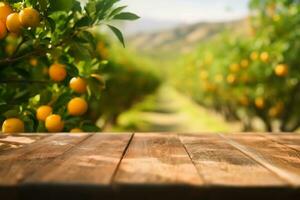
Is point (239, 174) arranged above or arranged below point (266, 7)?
below

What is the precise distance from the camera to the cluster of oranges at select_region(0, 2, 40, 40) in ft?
6.31

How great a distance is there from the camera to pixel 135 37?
168m

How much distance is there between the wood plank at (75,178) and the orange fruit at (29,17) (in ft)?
2.14

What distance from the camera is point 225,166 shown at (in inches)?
52.7

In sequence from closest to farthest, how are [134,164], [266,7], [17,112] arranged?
[134,164] < [17,112] < [266,7]

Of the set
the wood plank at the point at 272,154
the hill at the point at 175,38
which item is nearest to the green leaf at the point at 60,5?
the wood plank at the point at 272,154

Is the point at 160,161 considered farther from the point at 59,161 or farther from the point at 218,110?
the point at 218,110

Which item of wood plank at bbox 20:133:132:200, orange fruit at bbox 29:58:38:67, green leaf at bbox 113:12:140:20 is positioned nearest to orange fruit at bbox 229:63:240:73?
orange fruit at bbox 29:58:38:67

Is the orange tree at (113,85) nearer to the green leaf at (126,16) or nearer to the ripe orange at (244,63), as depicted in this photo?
the ripe orange at (244,63)

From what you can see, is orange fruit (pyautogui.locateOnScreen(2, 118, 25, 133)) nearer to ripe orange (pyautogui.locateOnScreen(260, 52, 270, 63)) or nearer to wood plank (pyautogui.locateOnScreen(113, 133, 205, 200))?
wood plank (pyautogui.locateOnScreen(113, 133, 205, 200))

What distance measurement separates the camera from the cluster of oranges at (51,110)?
2203 mm

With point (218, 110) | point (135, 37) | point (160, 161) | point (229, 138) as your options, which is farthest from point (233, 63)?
point (135, 37)

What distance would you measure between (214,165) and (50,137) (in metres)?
0.80

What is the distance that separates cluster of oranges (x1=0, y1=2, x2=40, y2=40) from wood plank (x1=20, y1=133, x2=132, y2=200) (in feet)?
2.15
